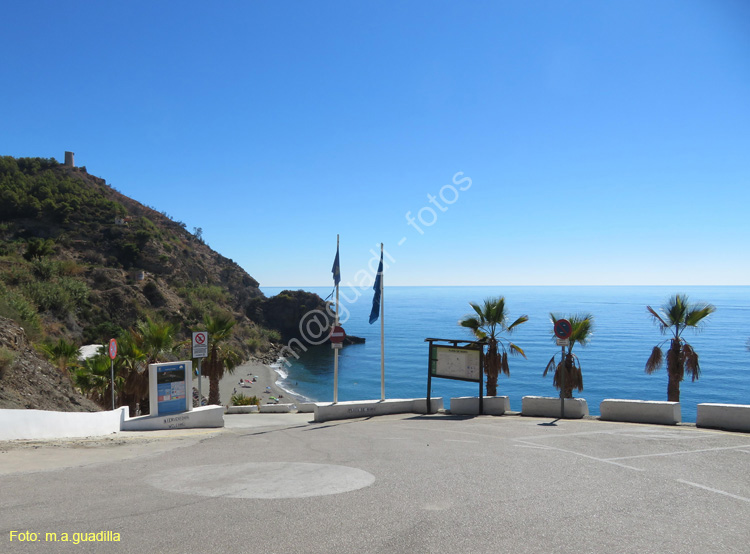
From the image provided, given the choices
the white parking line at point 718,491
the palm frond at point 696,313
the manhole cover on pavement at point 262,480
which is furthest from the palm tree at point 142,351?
the palm frond at point 696,313

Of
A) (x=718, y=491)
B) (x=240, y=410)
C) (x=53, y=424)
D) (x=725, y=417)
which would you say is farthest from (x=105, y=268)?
(x=718, y=491)

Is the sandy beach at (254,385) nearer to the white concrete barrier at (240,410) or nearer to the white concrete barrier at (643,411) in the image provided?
the white concrete barrier at (240,410)

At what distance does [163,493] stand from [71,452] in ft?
14.8

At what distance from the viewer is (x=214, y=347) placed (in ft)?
84.2

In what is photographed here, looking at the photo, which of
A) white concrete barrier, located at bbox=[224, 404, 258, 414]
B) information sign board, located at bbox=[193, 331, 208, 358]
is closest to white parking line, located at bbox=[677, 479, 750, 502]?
information sign board, located at bbox=[193, 331, 208, 358]

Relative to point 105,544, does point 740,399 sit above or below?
below

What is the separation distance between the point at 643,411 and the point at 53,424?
15.1 meters

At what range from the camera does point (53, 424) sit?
1177cm

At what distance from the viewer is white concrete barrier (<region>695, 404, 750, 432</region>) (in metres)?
11.8

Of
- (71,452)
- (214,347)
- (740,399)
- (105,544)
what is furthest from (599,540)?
(740,399)

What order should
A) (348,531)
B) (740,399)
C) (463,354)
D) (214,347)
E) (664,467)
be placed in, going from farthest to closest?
(740,399), (214,347), (463,354), (664,467), (348,531)

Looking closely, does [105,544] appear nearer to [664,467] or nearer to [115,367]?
[664,467]

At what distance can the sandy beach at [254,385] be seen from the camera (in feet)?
212

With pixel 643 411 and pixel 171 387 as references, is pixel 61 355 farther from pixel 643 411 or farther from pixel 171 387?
pixel 643 411
